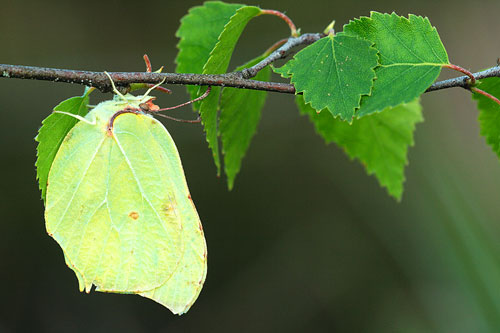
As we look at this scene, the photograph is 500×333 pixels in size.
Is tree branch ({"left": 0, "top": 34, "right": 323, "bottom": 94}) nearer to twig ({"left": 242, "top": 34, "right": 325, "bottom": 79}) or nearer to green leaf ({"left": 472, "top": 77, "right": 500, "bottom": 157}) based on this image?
twig ({"left": 242, "top": 34, "right": 325, "bottom": 79})

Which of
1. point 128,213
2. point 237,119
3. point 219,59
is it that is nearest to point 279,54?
point 219,59

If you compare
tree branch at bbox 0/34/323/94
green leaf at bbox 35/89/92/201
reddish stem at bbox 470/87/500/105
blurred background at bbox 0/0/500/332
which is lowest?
blurred background at bbox 0/0/500/332

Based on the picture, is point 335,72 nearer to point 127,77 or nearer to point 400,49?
point 400,49

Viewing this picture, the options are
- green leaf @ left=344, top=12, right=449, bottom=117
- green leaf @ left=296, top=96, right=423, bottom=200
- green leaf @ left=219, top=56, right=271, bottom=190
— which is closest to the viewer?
green leaf @ left=344, top=12, right=449, bottom=117

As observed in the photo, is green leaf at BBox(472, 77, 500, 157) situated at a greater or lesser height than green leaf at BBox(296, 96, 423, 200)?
greater

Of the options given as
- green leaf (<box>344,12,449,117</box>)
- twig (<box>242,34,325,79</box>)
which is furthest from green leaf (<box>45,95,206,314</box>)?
green leaf (<box>344,12,449,117</box>)

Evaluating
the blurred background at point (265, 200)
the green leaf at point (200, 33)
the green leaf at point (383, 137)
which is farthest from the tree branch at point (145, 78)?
the blurred background at point (265, 200)

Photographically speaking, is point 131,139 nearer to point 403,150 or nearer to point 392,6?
point 403,150
